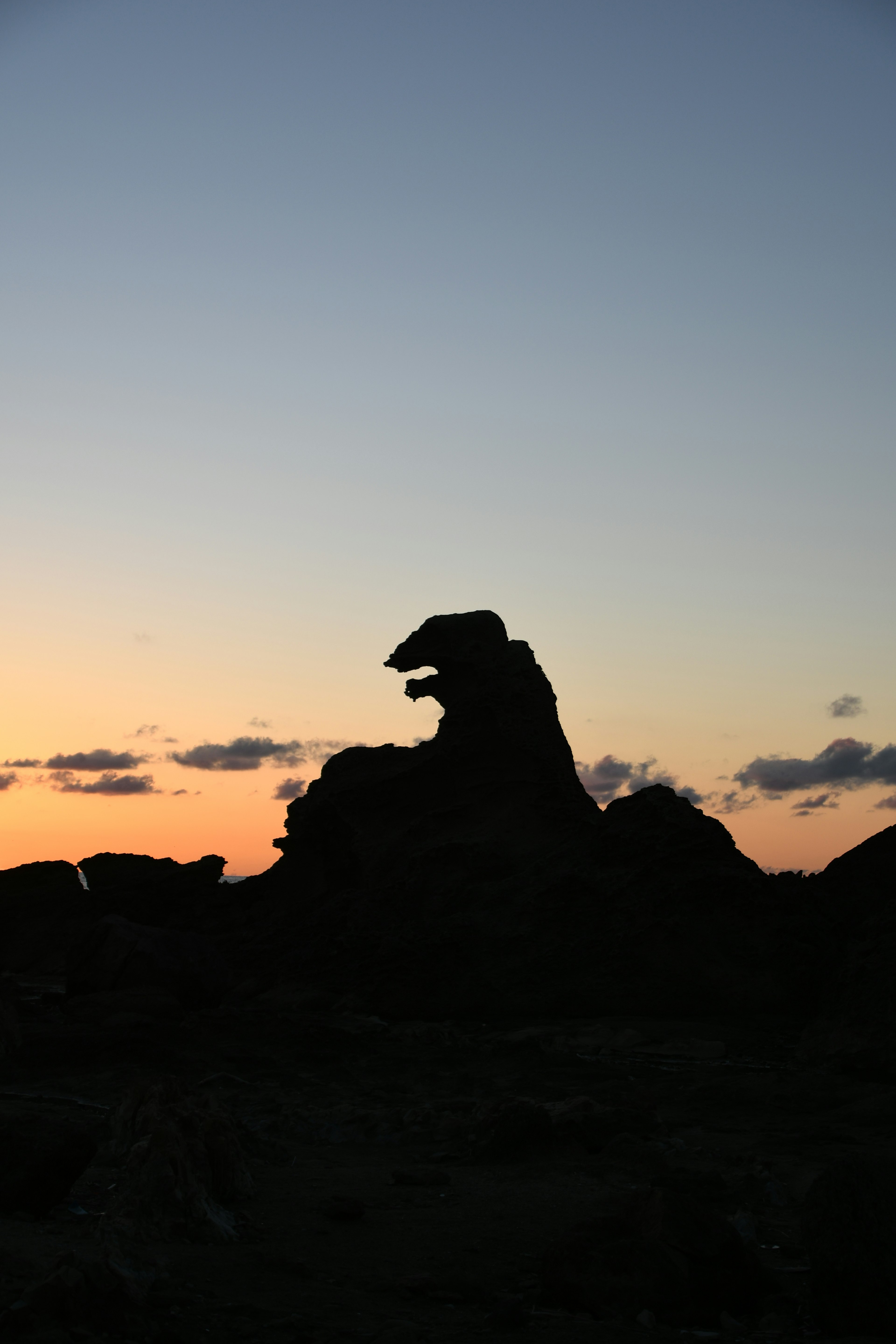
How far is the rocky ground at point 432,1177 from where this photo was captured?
184 inches

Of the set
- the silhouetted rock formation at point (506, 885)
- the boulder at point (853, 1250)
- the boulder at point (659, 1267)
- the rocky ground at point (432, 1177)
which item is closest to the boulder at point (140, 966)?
the silhouetted rock formation at point (506, 885)

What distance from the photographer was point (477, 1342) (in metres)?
4.44

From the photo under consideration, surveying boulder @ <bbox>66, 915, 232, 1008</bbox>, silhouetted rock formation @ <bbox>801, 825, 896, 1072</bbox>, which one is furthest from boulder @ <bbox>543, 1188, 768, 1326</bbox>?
boulder @ <bbox>66, 915, 232, 1008</bbox>

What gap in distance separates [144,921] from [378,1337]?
2196 cm

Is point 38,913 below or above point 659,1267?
above

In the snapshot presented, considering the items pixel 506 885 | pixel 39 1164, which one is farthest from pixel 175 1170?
pixel 506 885

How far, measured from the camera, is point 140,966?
645 inches

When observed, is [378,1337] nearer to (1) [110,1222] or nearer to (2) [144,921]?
(1) [110,1222]

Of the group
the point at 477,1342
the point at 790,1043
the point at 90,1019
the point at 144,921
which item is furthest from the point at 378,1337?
the point at 144,921

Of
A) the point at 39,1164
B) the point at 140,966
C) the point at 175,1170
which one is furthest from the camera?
the point at 140,966

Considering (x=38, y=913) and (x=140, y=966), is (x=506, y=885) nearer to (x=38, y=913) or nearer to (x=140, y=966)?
(x=140, y=966)

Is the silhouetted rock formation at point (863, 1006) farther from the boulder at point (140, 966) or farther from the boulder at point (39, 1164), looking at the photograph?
the boulder at point (140, 966)

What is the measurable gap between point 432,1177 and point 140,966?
1025cm

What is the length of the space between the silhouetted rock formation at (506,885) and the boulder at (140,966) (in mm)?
1822
